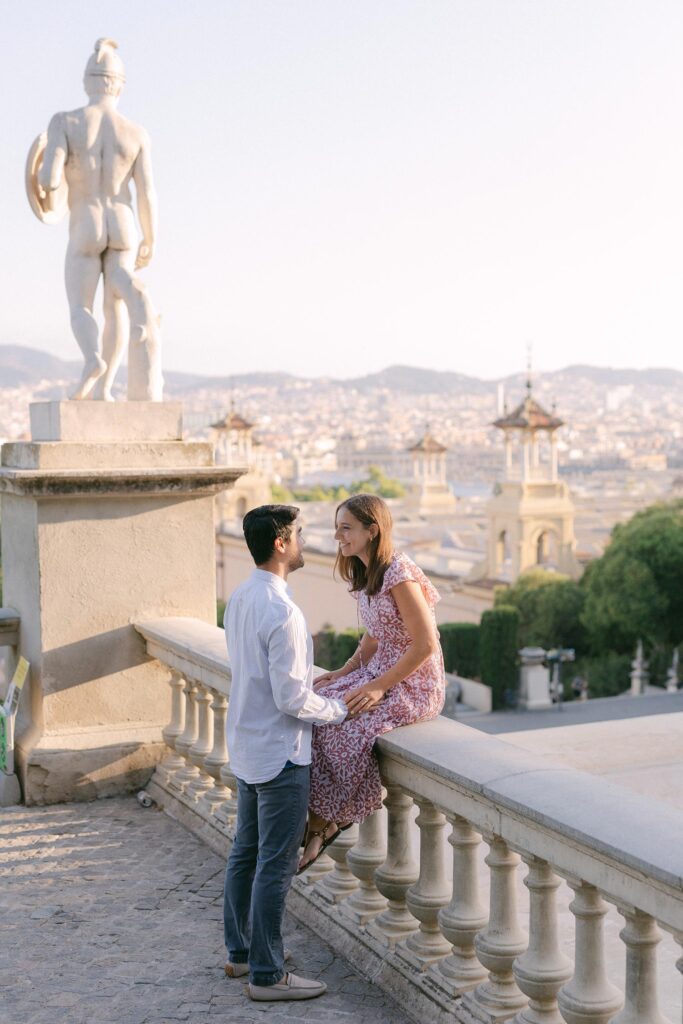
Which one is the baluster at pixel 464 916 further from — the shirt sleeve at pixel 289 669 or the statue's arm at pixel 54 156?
the statue's arm at pixel 54 156

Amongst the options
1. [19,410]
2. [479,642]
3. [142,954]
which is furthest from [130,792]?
[19,410]

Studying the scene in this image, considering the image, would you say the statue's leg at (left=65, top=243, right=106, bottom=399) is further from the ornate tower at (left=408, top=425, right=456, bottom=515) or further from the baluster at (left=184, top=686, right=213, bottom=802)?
the ornate tower at (left=408, top=425, right=456, bottom=515)

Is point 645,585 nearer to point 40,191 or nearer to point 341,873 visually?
point 40,191

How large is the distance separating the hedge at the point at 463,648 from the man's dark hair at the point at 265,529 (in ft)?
104

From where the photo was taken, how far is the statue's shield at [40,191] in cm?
586

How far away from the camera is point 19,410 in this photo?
179 m

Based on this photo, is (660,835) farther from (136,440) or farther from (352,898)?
(136,440)

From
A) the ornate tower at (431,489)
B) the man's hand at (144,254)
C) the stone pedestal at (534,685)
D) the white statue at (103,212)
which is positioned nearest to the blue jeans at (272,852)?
the white statue at (103,212)

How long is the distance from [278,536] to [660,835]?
4.56 feet

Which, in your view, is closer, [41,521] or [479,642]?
[41,521]

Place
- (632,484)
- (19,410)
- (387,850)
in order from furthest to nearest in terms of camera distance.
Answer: (19,410) < (632,484) < (387,850)

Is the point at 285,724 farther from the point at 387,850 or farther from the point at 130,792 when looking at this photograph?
the point at 130,792

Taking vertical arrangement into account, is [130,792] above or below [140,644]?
below

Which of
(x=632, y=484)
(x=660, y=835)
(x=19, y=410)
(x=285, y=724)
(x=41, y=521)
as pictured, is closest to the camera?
(x=660, y=835)
